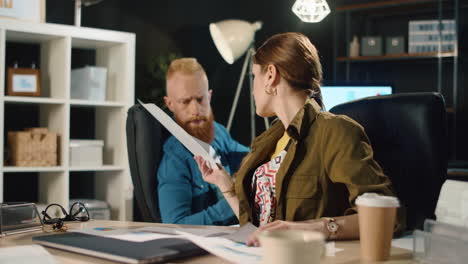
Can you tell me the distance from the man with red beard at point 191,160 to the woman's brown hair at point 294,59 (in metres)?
0.67

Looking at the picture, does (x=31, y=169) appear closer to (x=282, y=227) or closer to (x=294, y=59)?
(x=294, y=59)

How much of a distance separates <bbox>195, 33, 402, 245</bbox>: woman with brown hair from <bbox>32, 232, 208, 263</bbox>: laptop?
135 millimetres

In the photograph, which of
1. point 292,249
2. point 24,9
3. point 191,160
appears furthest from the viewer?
point 24,9

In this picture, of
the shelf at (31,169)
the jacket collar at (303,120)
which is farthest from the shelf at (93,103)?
the jacket collar at (303,120)

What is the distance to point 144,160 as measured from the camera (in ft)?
6.86

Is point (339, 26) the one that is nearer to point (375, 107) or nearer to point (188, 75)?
point (188, 75)

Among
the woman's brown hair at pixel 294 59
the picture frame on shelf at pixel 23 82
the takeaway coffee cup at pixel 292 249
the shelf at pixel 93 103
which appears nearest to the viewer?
the takeaway coffee cup at pixel 292 249

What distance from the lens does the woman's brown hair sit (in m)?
1.52

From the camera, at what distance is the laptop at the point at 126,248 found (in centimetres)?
92

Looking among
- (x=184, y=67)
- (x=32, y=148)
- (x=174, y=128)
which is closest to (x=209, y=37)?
(x=32, y=148)

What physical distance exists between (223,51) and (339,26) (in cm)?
149

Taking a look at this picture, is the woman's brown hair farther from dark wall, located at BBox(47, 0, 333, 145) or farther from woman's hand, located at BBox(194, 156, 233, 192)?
dark wall, located at BBox(47, 0, 333, 145)

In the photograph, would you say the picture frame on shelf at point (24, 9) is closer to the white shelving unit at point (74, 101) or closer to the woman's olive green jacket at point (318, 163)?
the white shelving unit at point (74, 101)

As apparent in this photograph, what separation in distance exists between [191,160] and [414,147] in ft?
3.04
